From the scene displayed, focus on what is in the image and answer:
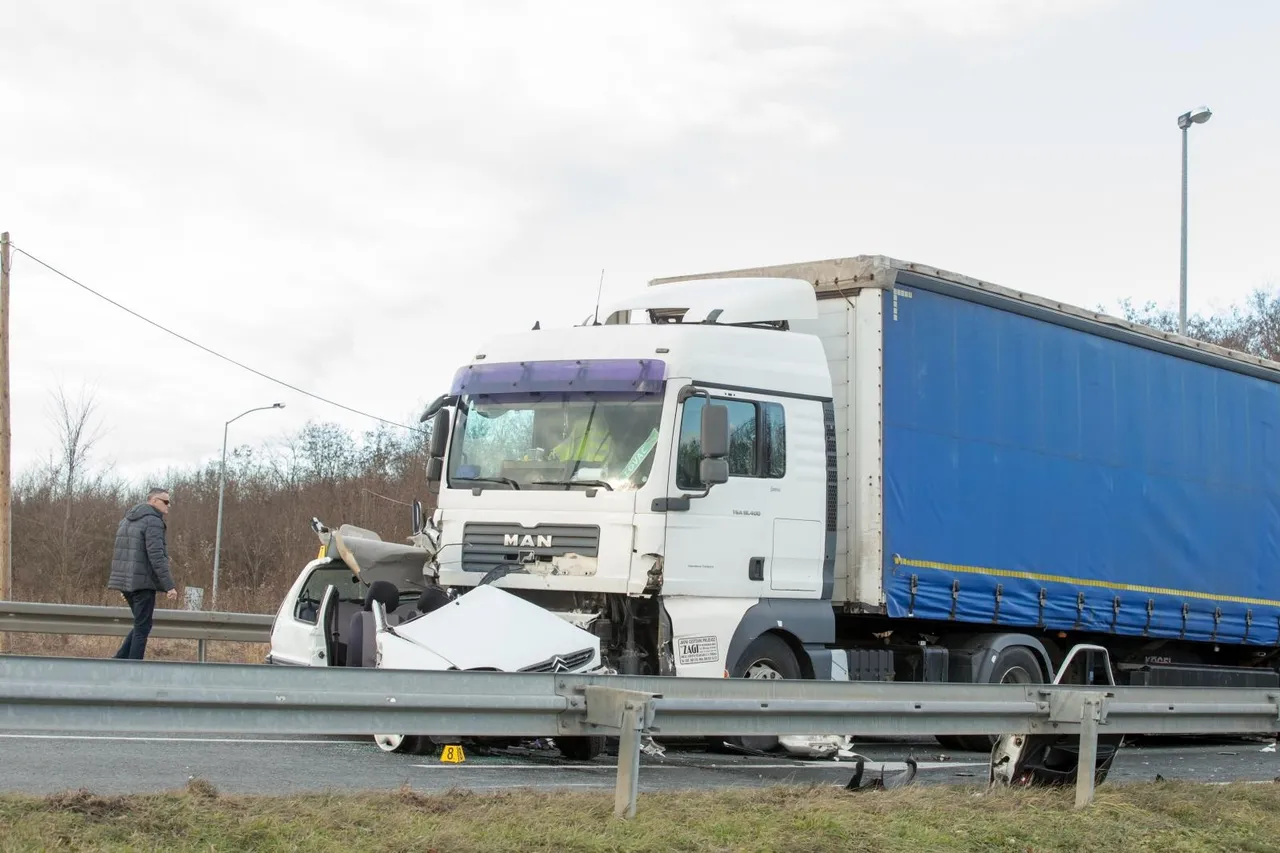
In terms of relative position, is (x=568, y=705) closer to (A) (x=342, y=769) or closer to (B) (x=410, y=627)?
(A) (x=342, y=769)

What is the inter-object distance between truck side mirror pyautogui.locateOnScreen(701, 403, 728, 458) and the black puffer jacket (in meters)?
5.64

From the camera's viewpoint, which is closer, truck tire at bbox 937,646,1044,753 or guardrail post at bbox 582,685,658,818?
guardrail post at bbox 582,685,658,818

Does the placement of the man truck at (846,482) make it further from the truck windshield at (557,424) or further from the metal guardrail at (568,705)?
the metal guardrail at (568,705)

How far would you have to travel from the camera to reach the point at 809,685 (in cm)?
727

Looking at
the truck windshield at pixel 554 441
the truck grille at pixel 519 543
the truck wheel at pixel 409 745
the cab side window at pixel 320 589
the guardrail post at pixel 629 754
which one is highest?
the truck windshield at pixel 554 441

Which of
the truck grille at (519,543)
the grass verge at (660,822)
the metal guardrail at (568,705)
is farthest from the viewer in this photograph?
the truck grille at (519,543)

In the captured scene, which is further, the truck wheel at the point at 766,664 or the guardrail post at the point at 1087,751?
the truck wheel at the point at 766,664

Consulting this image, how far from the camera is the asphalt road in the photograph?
25.9 ft

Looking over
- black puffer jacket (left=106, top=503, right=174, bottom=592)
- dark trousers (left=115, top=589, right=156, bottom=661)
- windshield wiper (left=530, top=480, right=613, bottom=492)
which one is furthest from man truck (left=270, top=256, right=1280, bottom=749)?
dark trousers (left=115, top=589, right=156, bottom=661)

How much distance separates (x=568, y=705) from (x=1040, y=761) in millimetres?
3270

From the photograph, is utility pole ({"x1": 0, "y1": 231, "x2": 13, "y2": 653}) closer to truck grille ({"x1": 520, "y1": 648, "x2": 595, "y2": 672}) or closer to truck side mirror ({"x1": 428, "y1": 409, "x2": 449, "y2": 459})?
truck side mirror ({"x1": 428, "y1": 409, "x2": 449, "y2": 459})

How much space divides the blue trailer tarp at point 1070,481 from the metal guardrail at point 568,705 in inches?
154

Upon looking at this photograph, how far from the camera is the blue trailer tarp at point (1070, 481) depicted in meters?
12.5

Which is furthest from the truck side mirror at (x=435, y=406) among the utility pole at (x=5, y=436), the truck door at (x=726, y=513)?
the utility pole at (x=5, y=436)
